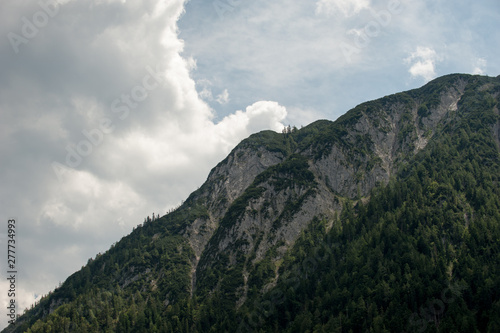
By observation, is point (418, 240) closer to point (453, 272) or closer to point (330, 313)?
point (453, 272)

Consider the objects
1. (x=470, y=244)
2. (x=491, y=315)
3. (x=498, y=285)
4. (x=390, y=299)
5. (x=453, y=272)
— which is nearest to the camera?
(x=491, y=315)

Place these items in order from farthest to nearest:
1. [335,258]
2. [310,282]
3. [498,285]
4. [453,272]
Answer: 1. [335,258]
2. [310,282]
3. [453,272]
4. [498,285]

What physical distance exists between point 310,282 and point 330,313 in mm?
27139

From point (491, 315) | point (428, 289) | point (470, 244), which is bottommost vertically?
point (491, 315)

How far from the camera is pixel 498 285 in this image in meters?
136

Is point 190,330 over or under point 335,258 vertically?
under

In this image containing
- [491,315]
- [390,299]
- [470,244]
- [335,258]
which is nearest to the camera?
[491,315]

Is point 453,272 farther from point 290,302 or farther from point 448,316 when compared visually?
point 290,302

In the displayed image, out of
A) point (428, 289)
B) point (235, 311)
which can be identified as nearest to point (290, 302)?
point (235, 311)

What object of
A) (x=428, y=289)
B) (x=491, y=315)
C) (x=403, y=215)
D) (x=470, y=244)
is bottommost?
(x=491, y=315)

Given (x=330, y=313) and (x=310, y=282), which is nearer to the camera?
(x=330, y=313)

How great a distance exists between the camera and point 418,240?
17525 cm

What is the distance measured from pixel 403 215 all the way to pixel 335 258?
1581 inches

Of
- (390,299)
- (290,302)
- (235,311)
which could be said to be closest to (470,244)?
(390,299)
